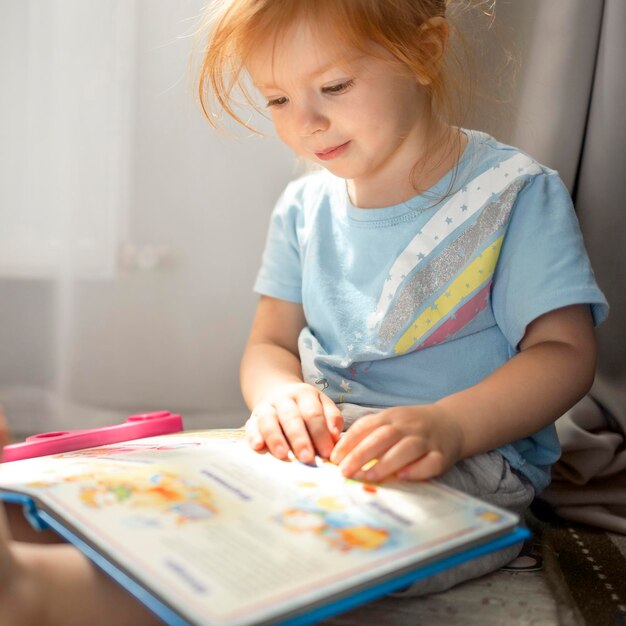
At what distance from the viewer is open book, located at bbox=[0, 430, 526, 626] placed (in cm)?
46

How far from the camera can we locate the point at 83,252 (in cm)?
107

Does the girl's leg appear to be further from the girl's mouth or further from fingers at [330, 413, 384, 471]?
the girl's mouth

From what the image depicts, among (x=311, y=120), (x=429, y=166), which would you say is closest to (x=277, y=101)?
(x=311, y=120)

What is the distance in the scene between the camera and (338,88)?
30.0 inches

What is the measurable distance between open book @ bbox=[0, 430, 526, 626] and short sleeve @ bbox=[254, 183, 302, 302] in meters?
0.30

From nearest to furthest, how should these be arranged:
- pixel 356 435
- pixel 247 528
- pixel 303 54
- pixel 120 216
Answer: pixel 247 528 < pixel 356 435 < pixel 303 54 < pixel 120 216

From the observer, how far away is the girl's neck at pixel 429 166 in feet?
2.72

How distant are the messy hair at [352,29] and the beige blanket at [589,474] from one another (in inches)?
13.8

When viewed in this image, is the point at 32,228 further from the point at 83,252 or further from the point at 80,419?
the point at 80,419

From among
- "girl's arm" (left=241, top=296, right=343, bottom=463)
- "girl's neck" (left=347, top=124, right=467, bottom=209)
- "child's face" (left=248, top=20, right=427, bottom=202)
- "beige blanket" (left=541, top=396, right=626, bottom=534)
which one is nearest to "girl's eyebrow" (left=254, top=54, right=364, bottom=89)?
"child's face" (left=248, top=20, right=427, bottom=202)

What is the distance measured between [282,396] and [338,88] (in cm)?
27

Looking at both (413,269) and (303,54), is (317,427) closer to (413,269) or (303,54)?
(413,269)

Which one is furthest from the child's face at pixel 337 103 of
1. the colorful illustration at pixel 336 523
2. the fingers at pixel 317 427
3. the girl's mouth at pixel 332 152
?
the colorful illustration at pixel 336 523

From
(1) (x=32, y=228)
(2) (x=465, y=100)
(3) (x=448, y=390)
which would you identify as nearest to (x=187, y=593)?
(3) (x=448, y=390)
